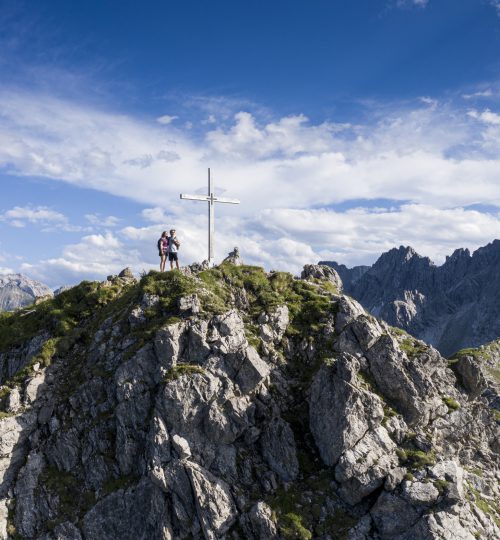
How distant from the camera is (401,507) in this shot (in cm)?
2319

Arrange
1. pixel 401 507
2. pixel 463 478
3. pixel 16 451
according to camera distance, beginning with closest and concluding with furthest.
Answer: pixel 401 507 → pixel 463 478 → pixel 16 451

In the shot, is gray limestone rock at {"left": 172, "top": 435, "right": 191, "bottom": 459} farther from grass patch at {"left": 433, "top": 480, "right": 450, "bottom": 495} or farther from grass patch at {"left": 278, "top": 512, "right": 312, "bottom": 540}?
grass patch at {"left": 433, "top": 480, "right": 450, "bottom": 495}

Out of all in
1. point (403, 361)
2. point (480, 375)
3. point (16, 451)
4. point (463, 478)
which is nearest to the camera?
point (463, 478)

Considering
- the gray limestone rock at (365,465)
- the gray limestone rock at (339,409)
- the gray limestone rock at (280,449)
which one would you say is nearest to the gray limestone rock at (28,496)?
the gray limestone rock at (280,449)

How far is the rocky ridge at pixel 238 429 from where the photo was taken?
24.0 metres

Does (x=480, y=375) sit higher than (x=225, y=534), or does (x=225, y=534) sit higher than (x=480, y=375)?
(x=480, y=375)

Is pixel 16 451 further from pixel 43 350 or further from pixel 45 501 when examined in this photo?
pixel 43 350


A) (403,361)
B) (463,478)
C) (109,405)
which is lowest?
(463,478)

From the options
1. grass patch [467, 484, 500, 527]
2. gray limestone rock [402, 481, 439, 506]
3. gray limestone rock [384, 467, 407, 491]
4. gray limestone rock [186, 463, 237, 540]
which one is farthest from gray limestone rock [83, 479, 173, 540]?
grass patch [467, 484, 500, 527]

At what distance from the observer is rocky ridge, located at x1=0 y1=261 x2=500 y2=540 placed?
24.0 m

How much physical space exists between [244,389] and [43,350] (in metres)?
15.3

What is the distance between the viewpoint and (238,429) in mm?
27156

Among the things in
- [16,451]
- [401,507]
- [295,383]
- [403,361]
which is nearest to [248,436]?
[295,383]

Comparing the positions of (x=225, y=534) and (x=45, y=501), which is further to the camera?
(x=45, y=501)
